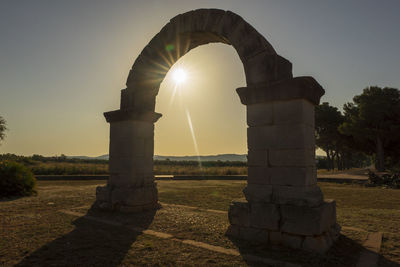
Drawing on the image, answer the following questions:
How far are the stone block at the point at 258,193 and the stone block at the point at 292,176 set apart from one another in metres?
0.16

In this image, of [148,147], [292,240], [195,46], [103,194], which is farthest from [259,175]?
[103,194]

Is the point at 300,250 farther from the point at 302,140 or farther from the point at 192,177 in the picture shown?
the point at 192,177

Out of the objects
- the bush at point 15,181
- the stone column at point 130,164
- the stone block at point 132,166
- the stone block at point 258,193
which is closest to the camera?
the stone block at point 258,193

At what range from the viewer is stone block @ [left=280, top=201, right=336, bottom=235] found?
13.1ft

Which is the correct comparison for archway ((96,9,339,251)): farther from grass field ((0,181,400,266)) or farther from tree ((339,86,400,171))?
tree ((339,86,400,171))

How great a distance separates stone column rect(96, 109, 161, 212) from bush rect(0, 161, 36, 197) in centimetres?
457

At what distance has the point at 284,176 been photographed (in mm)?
4449

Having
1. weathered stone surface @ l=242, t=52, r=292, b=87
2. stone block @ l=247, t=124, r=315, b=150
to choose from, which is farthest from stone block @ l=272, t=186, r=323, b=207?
weathered stone surface @ l=242, t=52, r=292, b=87

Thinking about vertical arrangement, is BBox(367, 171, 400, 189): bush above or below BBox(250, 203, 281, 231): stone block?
below

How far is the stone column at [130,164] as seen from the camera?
271 inches

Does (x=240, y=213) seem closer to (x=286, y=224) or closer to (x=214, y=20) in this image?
(x=286, y=224)

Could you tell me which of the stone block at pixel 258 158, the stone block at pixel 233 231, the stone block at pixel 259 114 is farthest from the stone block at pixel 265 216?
the stone block at pixel 259 114

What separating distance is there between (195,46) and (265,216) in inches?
190

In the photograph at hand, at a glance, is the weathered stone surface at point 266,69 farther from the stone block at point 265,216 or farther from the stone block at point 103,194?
the stone block at point 103,194
